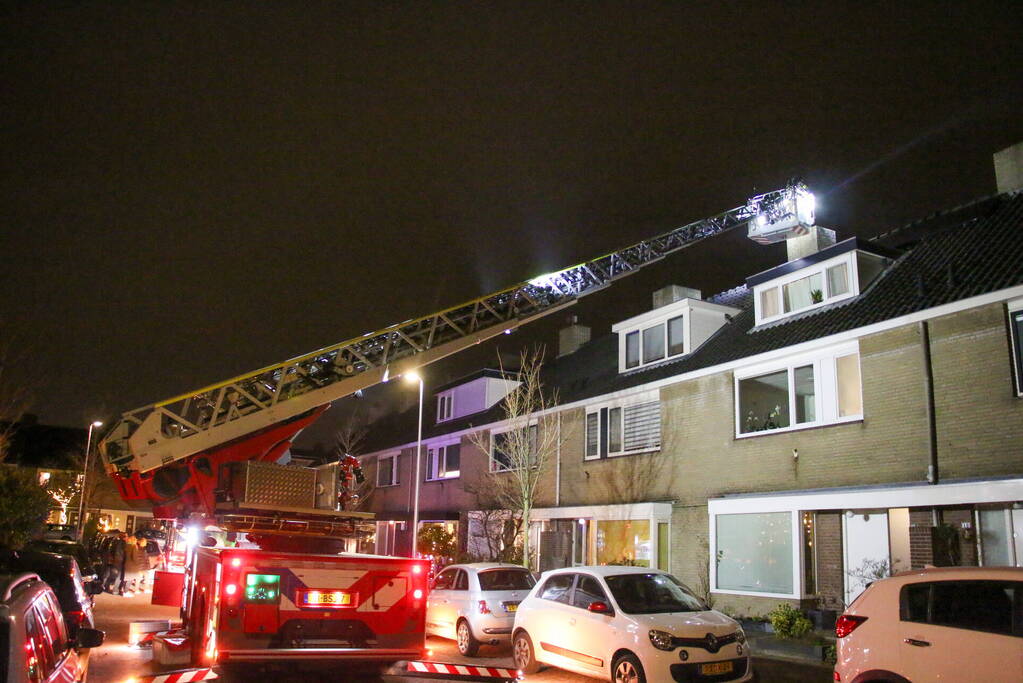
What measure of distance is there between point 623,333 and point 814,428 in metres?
7.70

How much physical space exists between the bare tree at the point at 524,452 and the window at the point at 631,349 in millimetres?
2521

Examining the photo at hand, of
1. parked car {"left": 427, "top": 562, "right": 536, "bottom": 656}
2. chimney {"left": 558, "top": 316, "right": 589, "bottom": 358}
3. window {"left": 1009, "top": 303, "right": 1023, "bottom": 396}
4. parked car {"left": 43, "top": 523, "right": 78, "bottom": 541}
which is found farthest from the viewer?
chimney {"left": 558, "top": 316, "right": 589, "bottom": 358}

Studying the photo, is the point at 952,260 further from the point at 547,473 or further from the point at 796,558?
the point at 547,473

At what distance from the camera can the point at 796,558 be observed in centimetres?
1588

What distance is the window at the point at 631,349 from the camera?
2305 cm

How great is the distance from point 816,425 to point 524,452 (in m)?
8.50

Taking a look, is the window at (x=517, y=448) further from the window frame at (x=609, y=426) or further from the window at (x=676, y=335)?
the window at (x=676, y=335)

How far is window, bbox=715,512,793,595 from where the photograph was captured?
16.5m

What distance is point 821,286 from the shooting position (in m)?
18.0

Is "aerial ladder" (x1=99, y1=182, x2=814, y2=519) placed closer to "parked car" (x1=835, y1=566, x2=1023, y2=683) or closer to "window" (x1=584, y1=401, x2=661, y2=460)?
"window" (x1=584, y1=401, x2=661, y2=460)

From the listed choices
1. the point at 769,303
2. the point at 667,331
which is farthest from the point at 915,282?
the point at 667,331

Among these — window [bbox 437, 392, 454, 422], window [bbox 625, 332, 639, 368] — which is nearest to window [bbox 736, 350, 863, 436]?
window [bbox 625, 332, 639, 368]

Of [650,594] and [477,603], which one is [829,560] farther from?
[477,603]

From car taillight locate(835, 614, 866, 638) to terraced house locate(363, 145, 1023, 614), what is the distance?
6.28 meters
